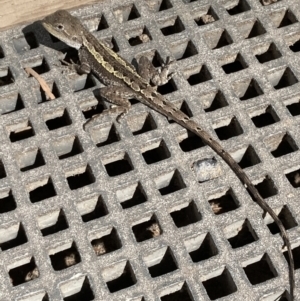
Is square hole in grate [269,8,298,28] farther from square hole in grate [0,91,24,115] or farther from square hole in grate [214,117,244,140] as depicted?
square hole in grate [0,91,24,115]

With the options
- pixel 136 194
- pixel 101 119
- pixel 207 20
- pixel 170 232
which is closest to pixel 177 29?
pixel 207 20

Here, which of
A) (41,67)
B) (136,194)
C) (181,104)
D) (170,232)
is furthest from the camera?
(41,67)

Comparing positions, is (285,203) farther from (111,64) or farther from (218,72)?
(111,64)

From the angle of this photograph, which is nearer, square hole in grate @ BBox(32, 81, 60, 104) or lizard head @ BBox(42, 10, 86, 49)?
square hole in grate @ BBox(32, 81, 60, 104)

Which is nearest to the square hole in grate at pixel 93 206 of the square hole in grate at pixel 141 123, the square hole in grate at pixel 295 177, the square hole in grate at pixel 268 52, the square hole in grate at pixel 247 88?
the square hole in grate at pixel 141 123

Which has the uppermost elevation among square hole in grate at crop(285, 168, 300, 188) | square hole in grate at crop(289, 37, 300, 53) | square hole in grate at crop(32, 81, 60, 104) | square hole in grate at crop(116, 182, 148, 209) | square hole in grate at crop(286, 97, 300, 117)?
square hole in grate at crop(32, 81, 60, 104)

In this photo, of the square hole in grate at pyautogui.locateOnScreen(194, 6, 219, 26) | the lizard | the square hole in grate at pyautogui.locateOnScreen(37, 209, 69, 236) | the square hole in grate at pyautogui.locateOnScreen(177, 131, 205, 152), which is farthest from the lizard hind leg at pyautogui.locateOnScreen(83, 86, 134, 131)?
the square hole in grate at pyautogui.locateOnScreen(194, 6, 219, 26)

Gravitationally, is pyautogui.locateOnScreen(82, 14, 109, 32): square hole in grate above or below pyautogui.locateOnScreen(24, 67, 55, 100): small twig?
above
